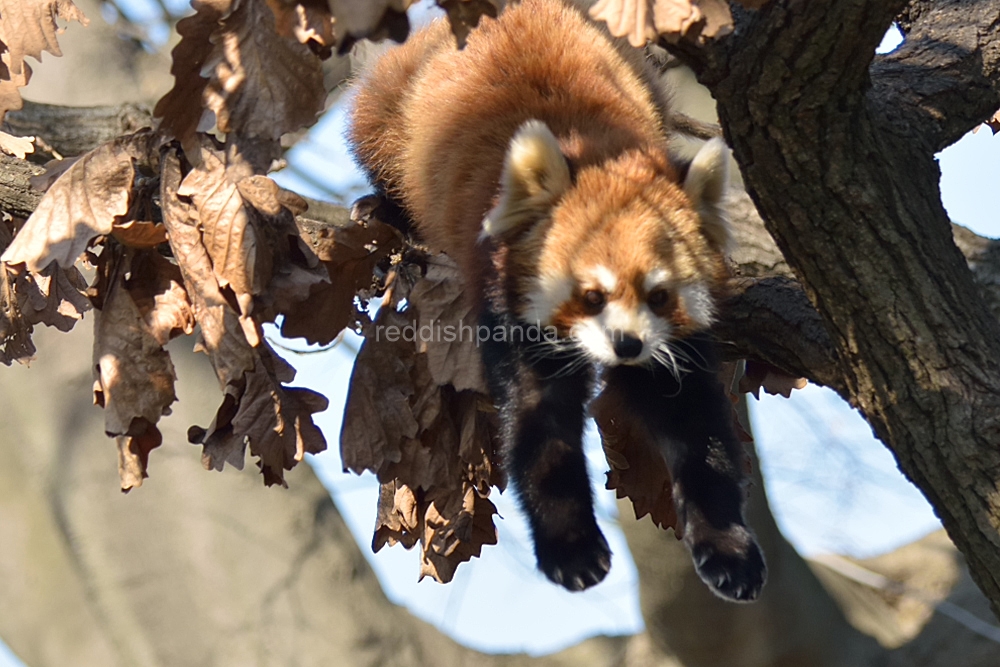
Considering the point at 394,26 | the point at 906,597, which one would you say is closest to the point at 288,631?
the point at 906,597

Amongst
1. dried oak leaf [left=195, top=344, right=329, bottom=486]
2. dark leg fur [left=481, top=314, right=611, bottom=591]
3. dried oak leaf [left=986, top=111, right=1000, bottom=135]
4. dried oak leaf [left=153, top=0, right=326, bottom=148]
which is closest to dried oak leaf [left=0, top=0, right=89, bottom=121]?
dried oak leaf [left=153, top=0, right=326, bottom=148]

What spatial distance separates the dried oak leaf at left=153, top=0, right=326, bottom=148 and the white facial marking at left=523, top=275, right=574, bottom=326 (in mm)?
980

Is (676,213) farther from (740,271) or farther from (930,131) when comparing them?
(740,271)

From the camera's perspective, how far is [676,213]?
3.36 m

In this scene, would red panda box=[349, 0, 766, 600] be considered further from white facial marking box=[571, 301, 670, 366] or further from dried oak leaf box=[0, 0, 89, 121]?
dried oak leaf box=[0, 0, 89, 121]

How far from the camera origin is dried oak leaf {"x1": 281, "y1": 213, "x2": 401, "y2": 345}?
130 inches

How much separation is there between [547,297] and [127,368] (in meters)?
1.34

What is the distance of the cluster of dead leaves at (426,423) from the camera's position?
11.0 feet

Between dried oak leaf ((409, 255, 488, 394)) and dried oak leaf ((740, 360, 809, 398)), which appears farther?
dried oak leaf ((740, 360, 809, 398))

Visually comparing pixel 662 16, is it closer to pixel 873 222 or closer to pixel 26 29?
pixel 873 222

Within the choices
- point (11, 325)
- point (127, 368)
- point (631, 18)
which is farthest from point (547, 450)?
point (11, 325)

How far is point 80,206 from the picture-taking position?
115 inches

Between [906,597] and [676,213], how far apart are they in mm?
5494

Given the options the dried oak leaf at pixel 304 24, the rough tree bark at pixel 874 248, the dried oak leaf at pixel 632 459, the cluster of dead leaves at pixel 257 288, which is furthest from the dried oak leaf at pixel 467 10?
the dried oak leaf at pixel 632 459
